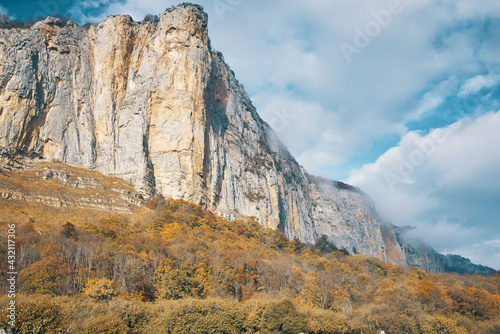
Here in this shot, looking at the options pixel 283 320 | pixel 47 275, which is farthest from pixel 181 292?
pixel 47 275

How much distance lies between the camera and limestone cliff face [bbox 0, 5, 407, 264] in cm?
6406

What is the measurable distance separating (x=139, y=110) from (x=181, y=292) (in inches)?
1838

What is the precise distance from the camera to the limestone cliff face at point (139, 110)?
64.1 m

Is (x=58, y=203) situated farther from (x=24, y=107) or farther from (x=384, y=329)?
(x=384, y=329)

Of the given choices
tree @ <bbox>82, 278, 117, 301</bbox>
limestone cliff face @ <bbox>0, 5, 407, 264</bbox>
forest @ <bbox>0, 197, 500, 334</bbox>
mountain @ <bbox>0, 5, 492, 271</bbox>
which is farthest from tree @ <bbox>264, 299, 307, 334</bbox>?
limestone cliff face @ <bbox>0, 5, 407, 264</bbox>

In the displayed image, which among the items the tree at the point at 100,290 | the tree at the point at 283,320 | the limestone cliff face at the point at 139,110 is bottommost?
the tree at the point at 283,320

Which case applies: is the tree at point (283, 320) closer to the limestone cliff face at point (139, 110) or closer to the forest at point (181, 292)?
the forest at point (181, 292)

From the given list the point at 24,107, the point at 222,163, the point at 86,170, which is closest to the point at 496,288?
the point at 222,163

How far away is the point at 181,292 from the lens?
32156 millimetres

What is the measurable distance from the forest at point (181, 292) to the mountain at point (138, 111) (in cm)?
1968

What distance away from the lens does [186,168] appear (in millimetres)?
65812

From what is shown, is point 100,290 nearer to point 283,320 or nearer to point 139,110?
point 283,320

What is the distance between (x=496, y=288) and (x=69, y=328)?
6194 cm

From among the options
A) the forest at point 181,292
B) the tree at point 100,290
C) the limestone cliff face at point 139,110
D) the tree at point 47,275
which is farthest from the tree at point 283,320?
the limestone cliff face at point 139,110
